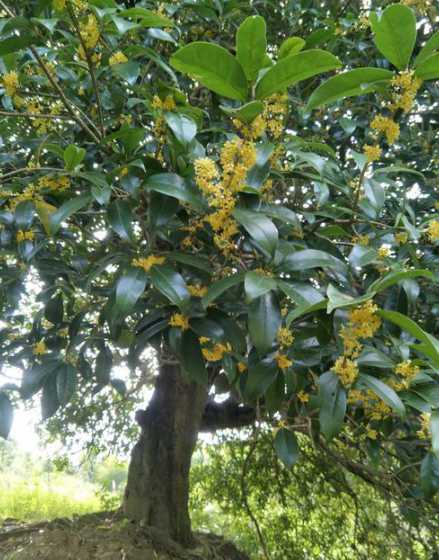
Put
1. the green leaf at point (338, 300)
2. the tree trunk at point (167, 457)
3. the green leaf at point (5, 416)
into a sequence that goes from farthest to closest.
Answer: the tree trunk at point (167, 457)
the green leaf at point (5, 416)
the green leaf at point (338, 300)

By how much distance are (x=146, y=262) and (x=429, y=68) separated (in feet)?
1.83

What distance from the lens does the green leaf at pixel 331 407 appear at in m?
0.87

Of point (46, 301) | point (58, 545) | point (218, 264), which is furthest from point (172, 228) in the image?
point (58, 545)

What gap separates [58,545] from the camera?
2055mm

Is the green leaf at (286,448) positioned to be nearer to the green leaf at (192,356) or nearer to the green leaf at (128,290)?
the green leaf at (192,356)

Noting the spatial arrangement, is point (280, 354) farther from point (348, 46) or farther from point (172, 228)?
point (348, 46)

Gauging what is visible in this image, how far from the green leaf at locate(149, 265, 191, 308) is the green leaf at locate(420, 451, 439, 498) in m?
0.63

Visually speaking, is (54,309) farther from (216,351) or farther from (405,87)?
(405,87)

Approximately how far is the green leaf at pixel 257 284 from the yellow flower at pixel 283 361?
0.25 metres

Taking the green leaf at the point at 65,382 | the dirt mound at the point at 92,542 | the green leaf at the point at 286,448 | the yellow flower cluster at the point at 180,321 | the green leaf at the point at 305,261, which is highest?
the green leaf at the point at 305,261

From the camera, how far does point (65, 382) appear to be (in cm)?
126

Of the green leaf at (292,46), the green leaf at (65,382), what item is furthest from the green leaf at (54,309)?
the green leaf at (292,46)

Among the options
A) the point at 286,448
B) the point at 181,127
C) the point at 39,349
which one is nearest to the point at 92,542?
the point at 39,349

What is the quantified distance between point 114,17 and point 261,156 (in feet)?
1.11
